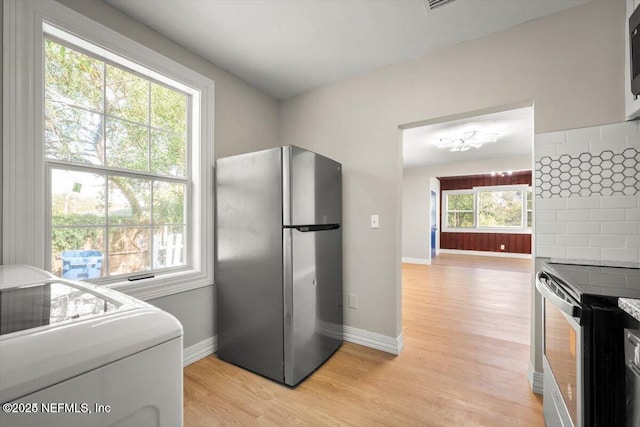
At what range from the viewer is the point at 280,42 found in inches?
81.2

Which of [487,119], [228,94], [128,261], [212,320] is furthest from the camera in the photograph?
[487,119]

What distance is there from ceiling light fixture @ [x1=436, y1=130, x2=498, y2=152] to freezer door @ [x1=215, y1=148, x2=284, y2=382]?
3.66 m

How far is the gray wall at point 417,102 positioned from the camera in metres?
1.65

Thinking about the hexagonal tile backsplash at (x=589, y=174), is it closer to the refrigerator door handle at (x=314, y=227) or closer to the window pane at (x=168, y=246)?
the refrigerator door handle at (x=314, y=227)

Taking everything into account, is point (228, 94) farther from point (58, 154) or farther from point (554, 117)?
point (554, 117)

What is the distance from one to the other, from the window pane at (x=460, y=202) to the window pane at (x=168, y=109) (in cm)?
830

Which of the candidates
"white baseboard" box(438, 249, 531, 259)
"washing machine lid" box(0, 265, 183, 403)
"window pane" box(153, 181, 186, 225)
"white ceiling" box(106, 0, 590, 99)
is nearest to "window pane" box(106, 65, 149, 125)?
"white ceiling" box(106, 0, 590, 99)

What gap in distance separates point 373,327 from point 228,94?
2.49m

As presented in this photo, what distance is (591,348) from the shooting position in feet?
2.99

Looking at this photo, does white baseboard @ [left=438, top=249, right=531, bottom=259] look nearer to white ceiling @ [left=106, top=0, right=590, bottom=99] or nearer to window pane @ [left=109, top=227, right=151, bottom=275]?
white ceiling @ [left=106, top=0, right=590, bottom=99]

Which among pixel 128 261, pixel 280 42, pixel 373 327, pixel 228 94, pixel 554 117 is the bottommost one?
pixel 373 327

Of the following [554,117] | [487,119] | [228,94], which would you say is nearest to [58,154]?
[228,94]

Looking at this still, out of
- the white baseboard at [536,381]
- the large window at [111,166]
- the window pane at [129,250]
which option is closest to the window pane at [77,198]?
the large window at [111,166]

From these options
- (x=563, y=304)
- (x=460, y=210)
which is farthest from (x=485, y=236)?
(x=563, y=304)
